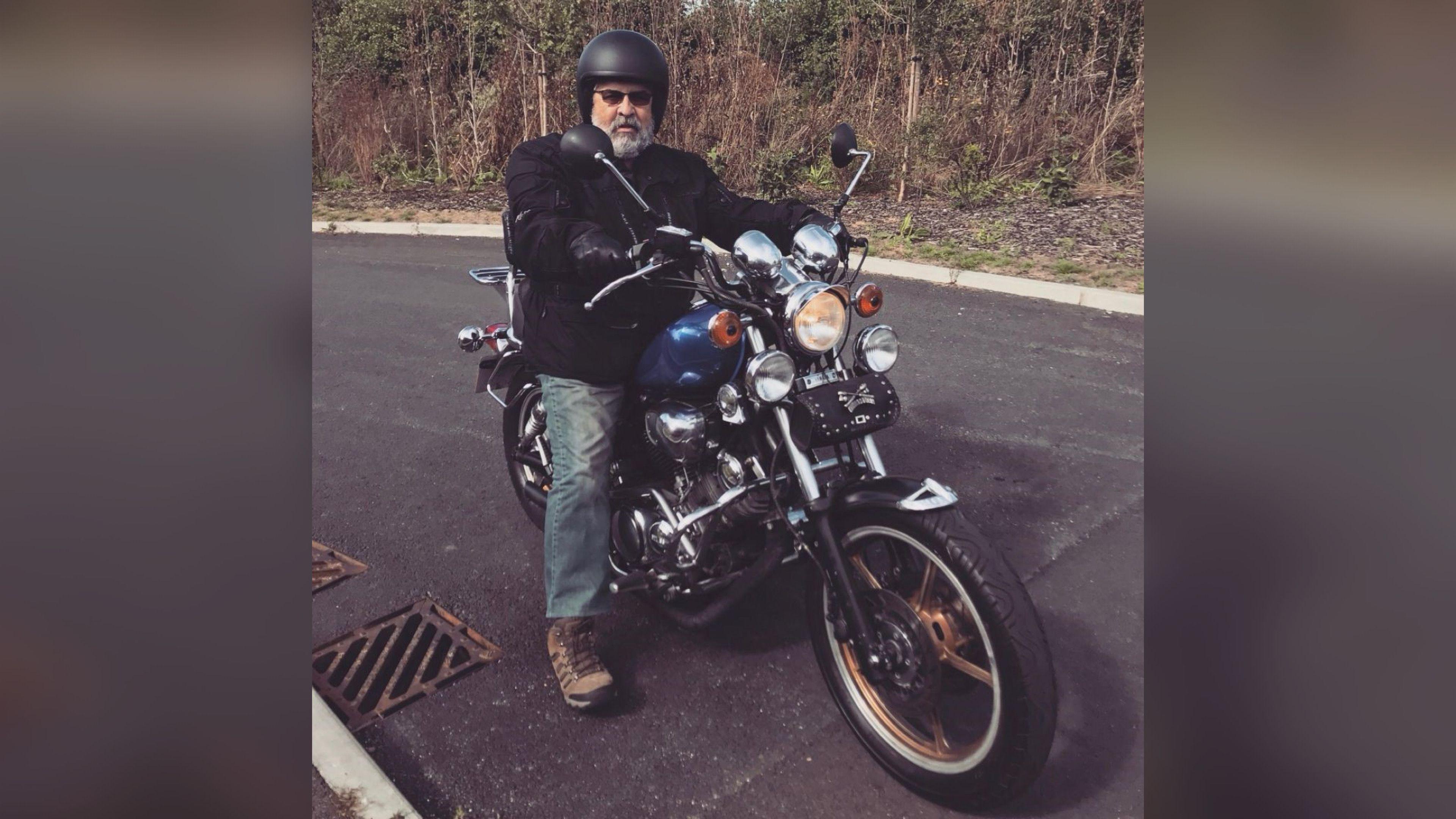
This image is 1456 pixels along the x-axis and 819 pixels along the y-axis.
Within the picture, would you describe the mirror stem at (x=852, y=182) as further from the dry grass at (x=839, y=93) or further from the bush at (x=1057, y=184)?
the dry grass at (x=839, y=93)

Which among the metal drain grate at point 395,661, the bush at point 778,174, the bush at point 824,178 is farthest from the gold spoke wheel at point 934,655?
the bush at point 824,178

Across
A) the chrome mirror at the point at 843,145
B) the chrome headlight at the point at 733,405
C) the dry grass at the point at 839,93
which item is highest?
the dry grass at the point at 839,93

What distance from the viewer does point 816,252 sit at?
2711 mm

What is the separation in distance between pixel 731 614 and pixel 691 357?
1.15m

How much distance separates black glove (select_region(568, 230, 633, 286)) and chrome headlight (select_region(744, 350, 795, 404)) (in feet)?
1.42

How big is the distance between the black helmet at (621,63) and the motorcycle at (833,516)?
0.49m

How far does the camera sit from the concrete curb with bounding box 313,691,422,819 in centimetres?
254

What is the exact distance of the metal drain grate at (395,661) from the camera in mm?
3115

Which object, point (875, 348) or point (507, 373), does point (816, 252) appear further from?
point (507, 373)
